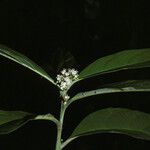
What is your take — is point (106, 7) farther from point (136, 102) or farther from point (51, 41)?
point (136, 102)

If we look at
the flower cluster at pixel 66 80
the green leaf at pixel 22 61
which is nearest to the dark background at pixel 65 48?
the flower cluster at pixel 66 80

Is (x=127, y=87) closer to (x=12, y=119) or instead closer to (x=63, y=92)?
(x=63, y=92)

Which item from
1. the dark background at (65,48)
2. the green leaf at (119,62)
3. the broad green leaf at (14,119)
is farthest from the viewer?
the dark background at (65,48)

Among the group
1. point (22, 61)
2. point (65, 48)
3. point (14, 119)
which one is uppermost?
point (65, 48)

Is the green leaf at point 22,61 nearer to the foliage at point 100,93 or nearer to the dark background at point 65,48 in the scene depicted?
the foliage at point 100,93

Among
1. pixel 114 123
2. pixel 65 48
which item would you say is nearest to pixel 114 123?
pixel 114 123

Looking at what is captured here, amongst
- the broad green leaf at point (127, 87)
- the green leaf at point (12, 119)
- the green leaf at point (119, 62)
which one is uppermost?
the green leaf at point (119, 62)
